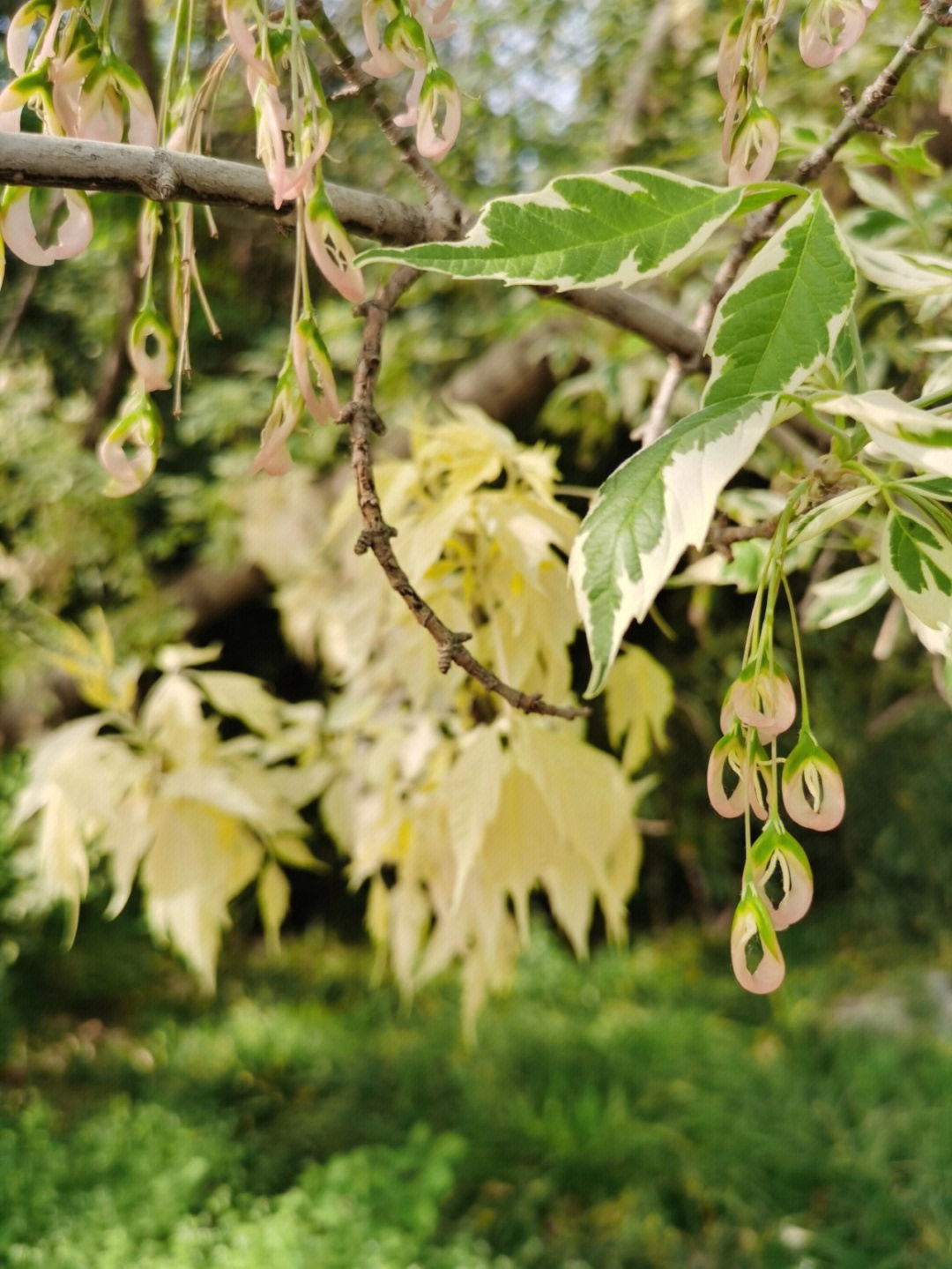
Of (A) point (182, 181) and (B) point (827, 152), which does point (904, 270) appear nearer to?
(B) point (827, 152)

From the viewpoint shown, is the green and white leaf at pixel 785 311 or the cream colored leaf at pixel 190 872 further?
the cream colored leaf at pixel 190 872

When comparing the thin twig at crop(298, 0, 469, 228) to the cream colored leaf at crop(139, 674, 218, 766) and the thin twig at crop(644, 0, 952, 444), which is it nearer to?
the thin twig at crop(644, 0, 952, 444)

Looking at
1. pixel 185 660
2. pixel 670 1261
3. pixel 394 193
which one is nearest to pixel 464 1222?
pixel 670 1261

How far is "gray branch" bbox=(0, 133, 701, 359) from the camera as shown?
288 millimetres

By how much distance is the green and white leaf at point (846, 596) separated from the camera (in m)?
0.59

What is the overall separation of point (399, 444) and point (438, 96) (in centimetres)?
121

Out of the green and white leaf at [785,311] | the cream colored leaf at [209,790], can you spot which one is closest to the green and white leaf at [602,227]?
the green and white leaf at [785,311]

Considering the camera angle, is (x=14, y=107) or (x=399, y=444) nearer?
(x=14, y=107)

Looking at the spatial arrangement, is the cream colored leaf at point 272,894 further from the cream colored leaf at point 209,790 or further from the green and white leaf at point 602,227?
the green and white leaf at point 602,227

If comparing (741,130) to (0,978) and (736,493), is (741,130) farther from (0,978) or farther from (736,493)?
(0,978)

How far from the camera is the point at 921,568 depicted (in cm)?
34

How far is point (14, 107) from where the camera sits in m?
0.31

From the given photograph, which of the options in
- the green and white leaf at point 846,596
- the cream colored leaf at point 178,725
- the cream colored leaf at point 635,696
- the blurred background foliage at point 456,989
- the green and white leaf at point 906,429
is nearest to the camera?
the green and white leaf at point 906,429

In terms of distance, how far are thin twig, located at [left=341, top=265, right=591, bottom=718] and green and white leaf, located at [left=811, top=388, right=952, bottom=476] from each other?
0.13m
